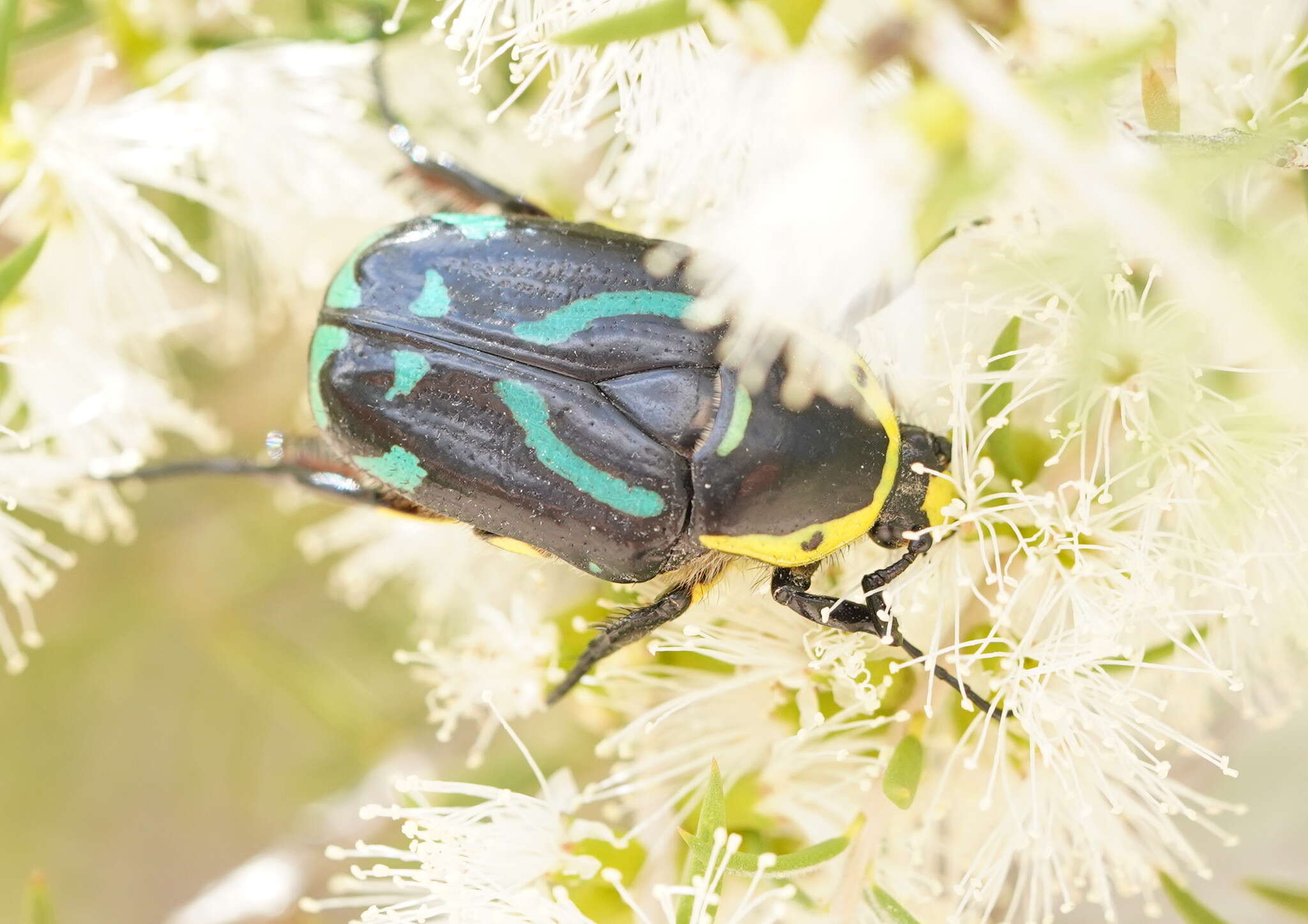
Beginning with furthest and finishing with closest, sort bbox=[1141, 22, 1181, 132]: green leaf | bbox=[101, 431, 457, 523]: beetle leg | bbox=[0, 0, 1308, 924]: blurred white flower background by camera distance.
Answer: bbox=[101, 431, 457, 523]: beetle leg
bbox=[1141, 22, 1181, 132]: green leaf
bbox=[0, 0, 1308, 924]: blurred white flower background

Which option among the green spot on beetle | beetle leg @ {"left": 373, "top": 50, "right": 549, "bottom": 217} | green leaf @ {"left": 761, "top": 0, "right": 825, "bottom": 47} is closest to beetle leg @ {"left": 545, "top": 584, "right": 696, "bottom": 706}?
the green spot on beetle

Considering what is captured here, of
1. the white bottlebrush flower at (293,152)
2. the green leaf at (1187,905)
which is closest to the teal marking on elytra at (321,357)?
the white bottlebrush flower at (293,152)

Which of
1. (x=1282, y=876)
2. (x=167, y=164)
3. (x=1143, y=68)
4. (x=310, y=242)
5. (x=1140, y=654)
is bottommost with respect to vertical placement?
(x=1282, y=876)

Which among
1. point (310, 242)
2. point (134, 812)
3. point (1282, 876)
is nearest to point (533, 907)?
point (310, 242)

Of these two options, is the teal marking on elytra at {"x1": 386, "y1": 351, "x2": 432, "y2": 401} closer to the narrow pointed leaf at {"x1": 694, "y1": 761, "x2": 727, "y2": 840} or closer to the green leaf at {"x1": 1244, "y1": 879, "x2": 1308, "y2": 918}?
the narrow pointed leaf at {"x1": 694, "y1": 761, "x2": 727, "y2": 840}

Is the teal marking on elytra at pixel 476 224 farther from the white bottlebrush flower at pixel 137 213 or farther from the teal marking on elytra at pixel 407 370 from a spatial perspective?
the white bottlebrush flower at pixel 137 213

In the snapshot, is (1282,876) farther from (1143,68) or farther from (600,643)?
(1143,68)
